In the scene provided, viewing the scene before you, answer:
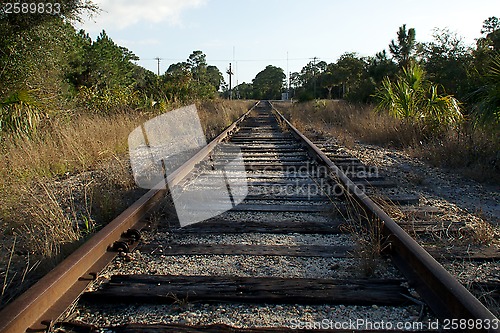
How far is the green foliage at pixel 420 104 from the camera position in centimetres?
970

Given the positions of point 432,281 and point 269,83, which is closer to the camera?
point 432,281

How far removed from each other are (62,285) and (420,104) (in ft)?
34.6

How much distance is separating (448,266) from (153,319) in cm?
184

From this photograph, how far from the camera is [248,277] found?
8.21 ft

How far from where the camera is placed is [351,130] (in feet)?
43.1

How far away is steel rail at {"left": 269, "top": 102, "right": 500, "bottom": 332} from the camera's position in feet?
6.17

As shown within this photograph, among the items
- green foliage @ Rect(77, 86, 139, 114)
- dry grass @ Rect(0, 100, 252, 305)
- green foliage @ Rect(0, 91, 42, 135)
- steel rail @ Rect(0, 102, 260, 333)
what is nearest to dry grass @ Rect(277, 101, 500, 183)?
dry grass @ Rect(0, 100, 252, 305)

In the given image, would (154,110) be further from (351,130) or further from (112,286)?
(112,286)

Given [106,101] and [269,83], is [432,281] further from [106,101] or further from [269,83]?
[269,83]

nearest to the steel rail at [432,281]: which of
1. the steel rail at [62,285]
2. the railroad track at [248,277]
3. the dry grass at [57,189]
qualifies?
the railroad track at [248,277]

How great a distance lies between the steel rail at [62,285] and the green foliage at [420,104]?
8147mm

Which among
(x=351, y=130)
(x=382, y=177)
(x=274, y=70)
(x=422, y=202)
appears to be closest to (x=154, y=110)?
(x=351, y=130)

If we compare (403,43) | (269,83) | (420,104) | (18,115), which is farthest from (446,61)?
(269,83)

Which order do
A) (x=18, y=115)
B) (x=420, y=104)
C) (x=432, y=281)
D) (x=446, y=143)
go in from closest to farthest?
(x=432, y=281) < (x=446, y=143) < (x=18, y=115) < (x=420, y=104)
